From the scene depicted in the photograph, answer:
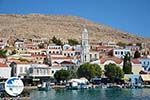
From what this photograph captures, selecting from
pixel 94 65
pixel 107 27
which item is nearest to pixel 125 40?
pixel 107 27

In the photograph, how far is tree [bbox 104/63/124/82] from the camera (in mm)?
55281

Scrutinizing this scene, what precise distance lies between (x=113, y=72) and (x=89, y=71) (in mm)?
2834

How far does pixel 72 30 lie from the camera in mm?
122312

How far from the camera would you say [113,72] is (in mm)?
55375

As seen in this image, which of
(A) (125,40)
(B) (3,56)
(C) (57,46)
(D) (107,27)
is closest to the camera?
(B) (3,56)

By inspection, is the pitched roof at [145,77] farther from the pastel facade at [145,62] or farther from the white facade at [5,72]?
the white facade at [5,72]

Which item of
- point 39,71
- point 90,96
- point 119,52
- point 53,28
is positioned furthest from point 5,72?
point 53,28

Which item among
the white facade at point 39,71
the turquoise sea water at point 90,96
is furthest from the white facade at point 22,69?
the turquoise sea water at point 90,96

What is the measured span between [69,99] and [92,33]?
86.0m

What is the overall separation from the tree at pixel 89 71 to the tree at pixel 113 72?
3.17ft

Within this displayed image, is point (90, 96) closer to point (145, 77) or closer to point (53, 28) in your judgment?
point (145, 77)

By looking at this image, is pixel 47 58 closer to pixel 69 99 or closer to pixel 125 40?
pixel 69 99

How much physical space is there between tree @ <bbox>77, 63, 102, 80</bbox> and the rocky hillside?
45.3 meters

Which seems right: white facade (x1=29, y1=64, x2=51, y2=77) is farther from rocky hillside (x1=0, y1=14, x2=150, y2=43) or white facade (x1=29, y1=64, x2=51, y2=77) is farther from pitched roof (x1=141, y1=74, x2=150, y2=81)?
rocky hillside (x1=0, y1=14, x2=150, y2=43)
